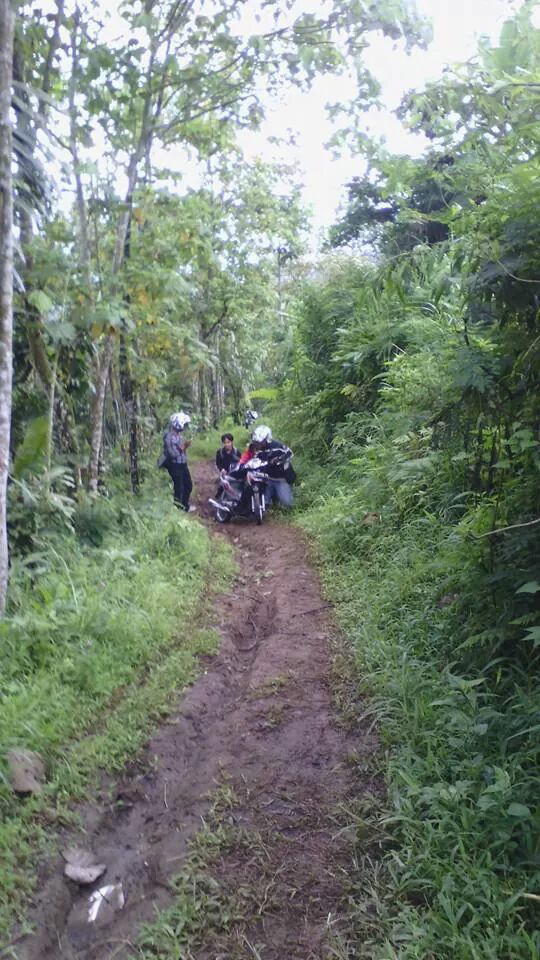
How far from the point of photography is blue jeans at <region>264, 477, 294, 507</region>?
10.8 metres

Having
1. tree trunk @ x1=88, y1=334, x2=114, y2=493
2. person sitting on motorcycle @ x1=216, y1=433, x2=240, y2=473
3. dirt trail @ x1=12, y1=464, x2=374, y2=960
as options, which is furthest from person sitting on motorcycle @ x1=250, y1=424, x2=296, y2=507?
dirt trail @ x1=12, y1=464, x2=374, y2=960

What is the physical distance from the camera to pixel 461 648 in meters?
4.35

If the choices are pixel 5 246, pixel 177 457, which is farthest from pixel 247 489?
pixel 5 246

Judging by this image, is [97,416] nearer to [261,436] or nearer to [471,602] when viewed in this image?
[261,436]

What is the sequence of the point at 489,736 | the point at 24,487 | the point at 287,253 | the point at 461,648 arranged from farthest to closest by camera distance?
the point at 287,253, the point at 24,487, the point at 461,648, the point at 489,736

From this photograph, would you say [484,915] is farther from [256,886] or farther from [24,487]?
[24,487]

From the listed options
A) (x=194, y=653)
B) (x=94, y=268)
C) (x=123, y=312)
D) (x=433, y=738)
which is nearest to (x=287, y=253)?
(x=94, y=268)

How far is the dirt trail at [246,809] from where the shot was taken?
119 inches

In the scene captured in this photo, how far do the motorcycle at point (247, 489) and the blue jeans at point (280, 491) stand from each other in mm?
135

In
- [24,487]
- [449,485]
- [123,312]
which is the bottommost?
[449,485]

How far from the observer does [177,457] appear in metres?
10.3

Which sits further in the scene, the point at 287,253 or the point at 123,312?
the point at 287,253

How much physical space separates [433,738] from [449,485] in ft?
11.2

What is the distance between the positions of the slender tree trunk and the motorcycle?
5.52m
